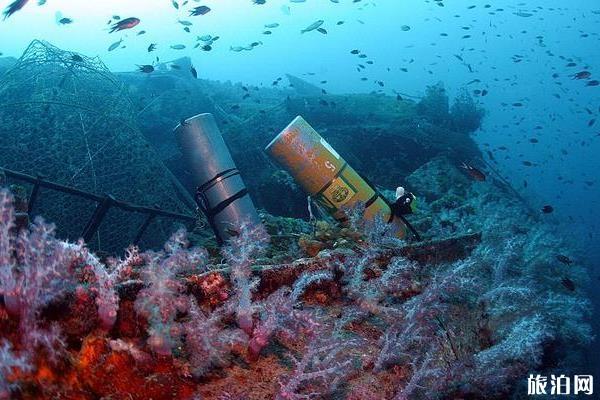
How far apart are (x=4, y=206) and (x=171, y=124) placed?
36.9 ft

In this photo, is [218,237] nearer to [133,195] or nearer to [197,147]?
[197,147]

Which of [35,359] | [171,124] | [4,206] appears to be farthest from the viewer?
[171,124]

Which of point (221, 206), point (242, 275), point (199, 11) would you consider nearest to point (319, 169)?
point (221, 206)

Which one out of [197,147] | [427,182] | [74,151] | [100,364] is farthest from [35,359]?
[427,182]

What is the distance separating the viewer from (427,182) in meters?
10.9

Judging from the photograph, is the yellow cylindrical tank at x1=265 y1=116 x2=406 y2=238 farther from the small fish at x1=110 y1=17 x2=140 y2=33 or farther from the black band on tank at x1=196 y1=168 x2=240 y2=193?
the small fish at x1=110 y1=17 x2=140 y2=33

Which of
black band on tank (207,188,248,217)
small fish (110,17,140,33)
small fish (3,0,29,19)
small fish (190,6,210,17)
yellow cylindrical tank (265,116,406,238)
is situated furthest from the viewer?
small fish (190,6,210,17)

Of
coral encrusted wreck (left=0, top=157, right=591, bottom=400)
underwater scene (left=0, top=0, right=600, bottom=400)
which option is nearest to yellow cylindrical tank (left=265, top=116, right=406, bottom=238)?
underwater scene (left=0, top=0, right=600, bottom=400)

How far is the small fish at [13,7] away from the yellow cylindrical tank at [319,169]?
379 centimetres

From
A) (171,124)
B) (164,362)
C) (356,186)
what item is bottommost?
(171,124)

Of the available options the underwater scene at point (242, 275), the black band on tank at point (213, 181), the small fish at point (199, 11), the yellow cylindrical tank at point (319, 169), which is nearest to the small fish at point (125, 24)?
A: the underwater scene at point (242, 275)

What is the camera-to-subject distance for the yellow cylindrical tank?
5887mm

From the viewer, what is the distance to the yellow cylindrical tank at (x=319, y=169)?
5887mm

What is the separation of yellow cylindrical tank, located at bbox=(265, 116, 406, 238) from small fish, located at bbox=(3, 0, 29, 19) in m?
3.79
